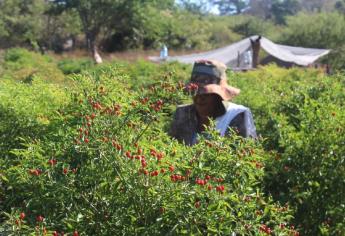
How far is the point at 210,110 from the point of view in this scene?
135 inches

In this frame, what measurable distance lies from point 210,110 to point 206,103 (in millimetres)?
55

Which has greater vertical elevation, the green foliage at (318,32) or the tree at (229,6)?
the green foliage at (318,32)

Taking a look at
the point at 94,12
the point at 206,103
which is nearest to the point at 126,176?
the point at 206,103

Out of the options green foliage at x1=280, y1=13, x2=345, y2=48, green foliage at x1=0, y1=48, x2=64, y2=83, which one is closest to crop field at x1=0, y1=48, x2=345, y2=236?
green foliage at x1=0, y1=48, x2=64, y2=83

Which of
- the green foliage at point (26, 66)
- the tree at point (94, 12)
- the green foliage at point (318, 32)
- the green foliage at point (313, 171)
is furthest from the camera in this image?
the green foliage at point (318, 32)

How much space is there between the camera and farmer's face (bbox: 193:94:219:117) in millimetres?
3365

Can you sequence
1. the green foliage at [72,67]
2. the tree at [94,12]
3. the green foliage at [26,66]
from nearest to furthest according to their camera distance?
the green foliage at [26,66], the green foliage at [72,67], the tree at [94,12]

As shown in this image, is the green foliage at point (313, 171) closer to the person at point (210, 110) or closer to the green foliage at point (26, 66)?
the person at point (210, 110)

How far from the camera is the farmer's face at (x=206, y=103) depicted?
337 cm

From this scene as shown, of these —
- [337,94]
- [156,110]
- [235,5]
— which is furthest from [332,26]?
[235,5]

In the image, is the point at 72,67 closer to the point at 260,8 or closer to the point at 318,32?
the point at 318,32

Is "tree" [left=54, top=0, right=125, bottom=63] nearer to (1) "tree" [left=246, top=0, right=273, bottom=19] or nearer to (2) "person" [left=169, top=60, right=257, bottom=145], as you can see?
(2) "person" [left=169, top=60, right=257, bottom=145]

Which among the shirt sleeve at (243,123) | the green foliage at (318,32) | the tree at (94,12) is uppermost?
the shirt sleeve at (243,123)

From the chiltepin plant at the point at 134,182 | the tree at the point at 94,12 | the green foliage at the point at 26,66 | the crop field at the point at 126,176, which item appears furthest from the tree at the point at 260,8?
the chiltepin plant at the point at 134,182
